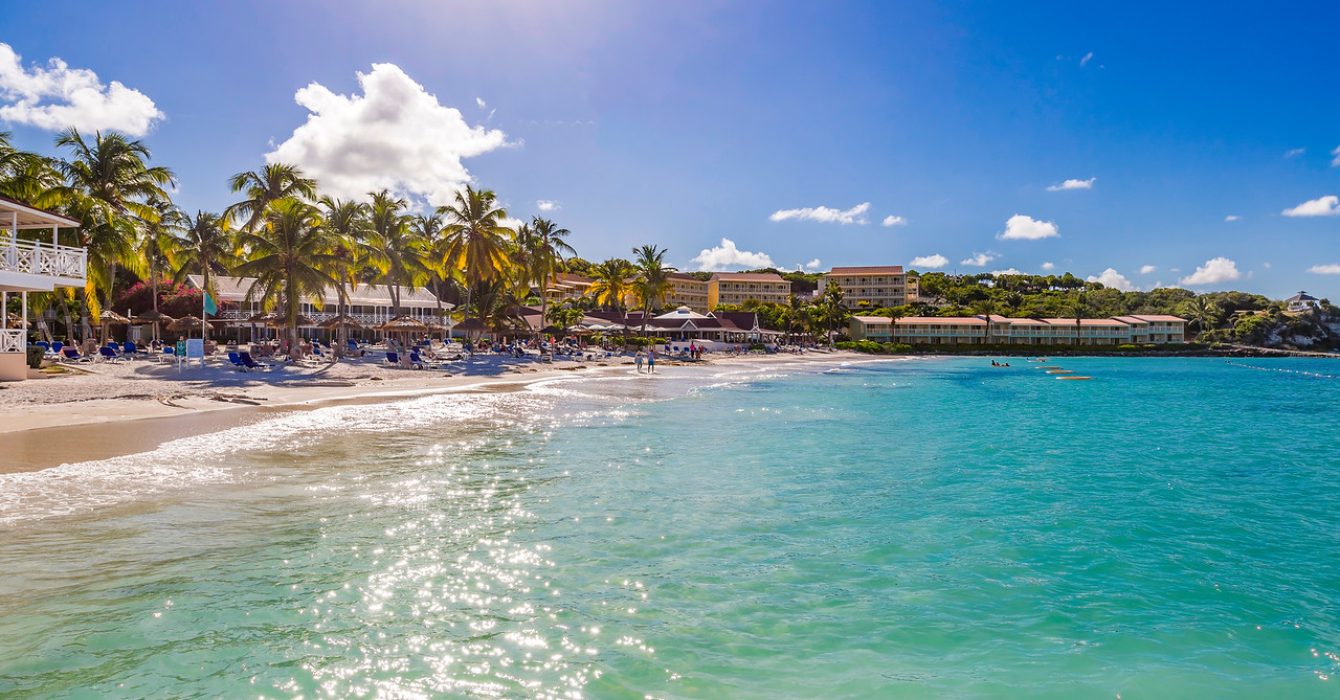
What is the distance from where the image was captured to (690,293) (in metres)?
130

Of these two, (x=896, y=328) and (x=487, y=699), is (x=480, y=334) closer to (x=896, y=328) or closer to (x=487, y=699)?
(x=487, y=699)

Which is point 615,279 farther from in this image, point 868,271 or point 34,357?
point 868,271

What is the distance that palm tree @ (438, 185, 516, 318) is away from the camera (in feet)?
154

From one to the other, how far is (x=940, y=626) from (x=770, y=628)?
1521 mm

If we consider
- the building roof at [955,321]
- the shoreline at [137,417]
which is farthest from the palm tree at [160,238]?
the building roof at [955,321]

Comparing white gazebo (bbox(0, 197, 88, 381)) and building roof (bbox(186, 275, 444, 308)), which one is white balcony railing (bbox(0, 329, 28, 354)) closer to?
white gazebo (bbox(0, 197, 88, 381))

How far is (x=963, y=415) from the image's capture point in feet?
77.6

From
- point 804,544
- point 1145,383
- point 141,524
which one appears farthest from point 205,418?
point 1145,383

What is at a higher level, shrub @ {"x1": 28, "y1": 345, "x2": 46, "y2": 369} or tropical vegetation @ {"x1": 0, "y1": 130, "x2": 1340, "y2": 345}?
tropical vegetation @ {"x1": 0, "y1": 130, "x2": 1340, "y2": 345}

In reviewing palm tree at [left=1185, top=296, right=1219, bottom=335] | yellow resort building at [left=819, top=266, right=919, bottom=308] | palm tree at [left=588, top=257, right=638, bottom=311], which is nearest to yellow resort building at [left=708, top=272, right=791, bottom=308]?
yellow resort building at [left=819, top=266, right=919, bottom=308]

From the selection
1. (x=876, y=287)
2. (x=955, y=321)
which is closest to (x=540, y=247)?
(x=955, y=321)

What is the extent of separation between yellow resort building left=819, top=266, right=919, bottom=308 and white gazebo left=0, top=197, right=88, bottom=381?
11926 centimetres

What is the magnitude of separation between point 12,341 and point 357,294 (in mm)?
37832

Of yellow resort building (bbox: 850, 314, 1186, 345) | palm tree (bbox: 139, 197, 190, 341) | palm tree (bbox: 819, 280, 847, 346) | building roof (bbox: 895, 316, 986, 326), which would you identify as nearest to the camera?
palm tree (bbox: 139, 197, 190, 341)
